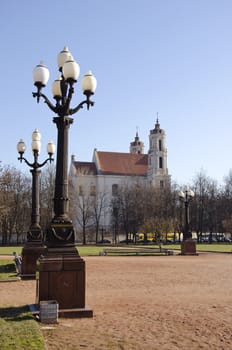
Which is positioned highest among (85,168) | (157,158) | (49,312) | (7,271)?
(157,158)

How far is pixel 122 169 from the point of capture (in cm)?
10019

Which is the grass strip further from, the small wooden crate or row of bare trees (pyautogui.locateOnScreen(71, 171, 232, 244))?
row of bare trees (pyautogui.locateOnScreen(71, 171, 232, 244))

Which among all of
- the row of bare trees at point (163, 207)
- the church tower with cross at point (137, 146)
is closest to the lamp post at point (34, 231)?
the row of bare trees at point (163, 207)

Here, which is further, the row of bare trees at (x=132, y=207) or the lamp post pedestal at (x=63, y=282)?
the row of bare trees at (x=132, y=207)

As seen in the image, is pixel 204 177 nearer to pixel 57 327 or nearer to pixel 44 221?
pixel 44 221

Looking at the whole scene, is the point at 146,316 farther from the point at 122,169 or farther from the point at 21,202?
the point at 122,169

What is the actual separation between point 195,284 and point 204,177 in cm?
6292

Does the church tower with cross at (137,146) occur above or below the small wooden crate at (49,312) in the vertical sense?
above

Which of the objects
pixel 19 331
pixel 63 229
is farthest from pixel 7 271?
pixel 19 331

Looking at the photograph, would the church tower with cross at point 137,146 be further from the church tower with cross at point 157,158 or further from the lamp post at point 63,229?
the lamp post at point 63,229

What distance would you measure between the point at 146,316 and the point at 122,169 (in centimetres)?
9110

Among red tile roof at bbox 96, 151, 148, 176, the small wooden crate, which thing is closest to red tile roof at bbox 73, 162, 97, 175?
red tile roof at bbox 96, 151, 148, 176

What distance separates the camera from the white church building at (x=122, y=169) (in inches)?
3684

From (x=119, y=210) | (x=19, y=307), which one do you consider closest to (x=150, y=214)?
(x=119, y=210)
